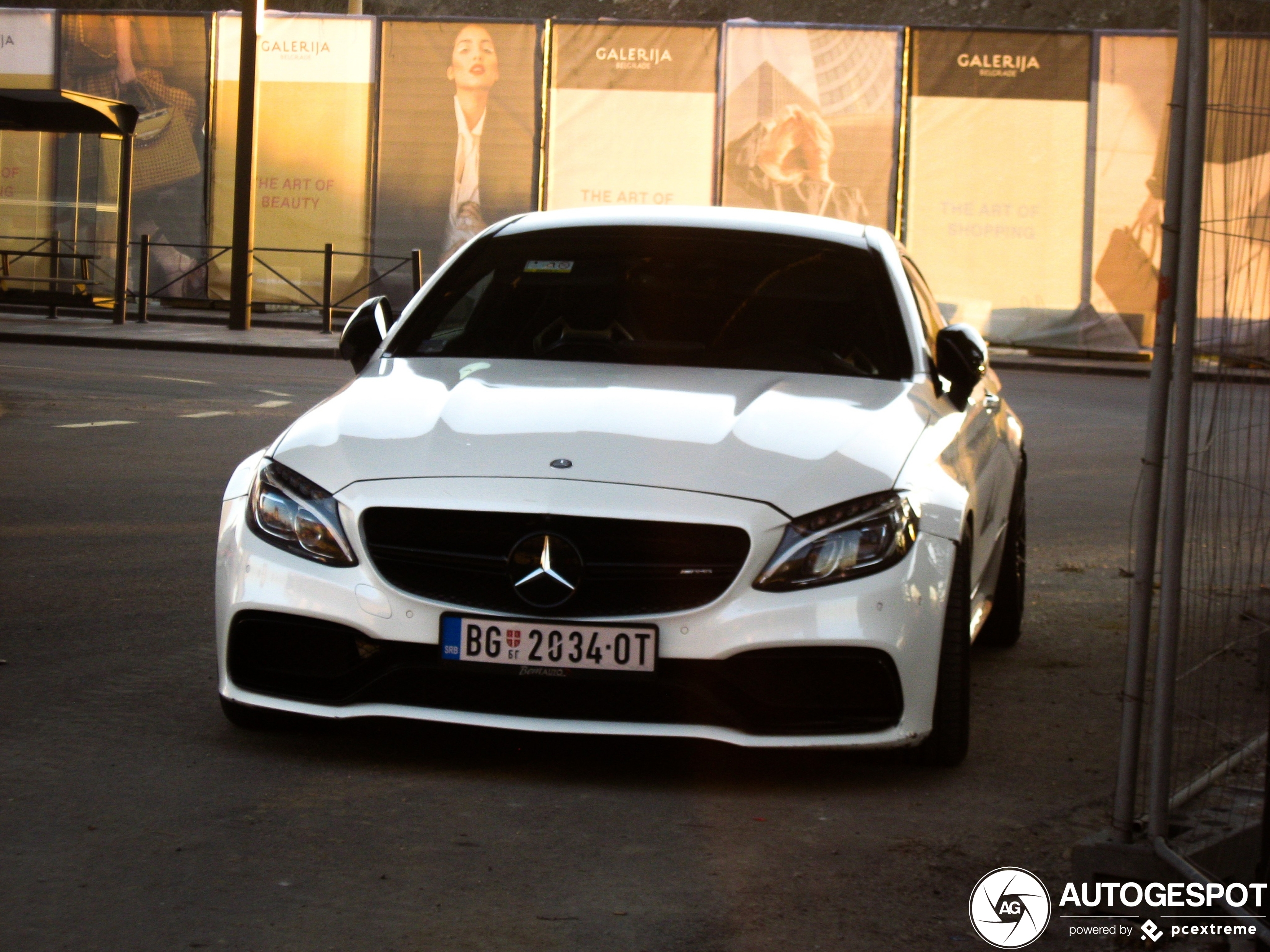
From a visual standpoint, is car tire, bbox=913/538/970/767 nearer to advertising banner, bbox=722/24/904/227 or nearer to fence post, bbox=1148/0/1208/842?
fence post, bbox=1148/0/1208/842

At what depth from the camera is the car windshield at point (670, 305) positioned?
18.2 feet

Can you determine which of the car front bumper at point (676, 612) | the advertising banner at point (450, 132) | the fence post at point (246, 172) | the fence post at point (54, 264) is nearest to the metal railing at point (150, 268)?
the fence post at point (54, 264)

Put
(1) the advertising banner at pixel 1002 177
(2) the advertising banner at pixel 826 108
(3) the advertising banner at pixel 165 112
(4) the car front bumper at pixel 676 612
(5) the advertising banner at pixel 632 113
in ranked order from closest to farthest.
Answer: (4) the car front bumper at pixel 676 612
(1) the advertising banner at pixel 1002 177
(2) the advertising banner at pixel 826 108
(5) the advertising banner at pixel 632 113
(3) the advertising banner at pixel 165 112

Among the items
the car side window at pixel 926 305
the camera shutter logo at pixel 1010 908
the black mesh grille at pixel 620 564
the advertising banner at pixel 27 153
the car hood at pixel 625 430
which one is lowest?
the camera shutter logo at pixel 1010 908

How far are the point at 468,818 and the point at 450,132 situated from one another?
25.3m

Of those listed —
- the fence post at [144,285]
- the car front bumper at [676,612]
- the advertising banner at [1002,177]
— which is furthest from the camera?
the advertising banner at [1002,177]

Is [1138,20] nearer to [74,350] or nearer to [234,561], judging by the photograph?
[74,350]

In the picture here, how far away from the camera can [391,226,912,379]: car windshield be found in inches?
218

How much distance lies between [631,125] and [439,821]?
986 inches

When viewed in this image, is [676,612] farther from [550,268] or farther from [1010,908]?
[550,268]

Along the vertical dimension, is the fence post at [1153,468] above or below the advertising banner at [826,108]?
below

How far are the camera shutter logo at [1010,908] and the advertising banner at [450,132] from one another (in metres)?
25.0

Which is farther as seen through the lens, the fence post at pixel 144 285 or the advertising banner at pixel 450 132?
the advertising banner at pixel 450 132
